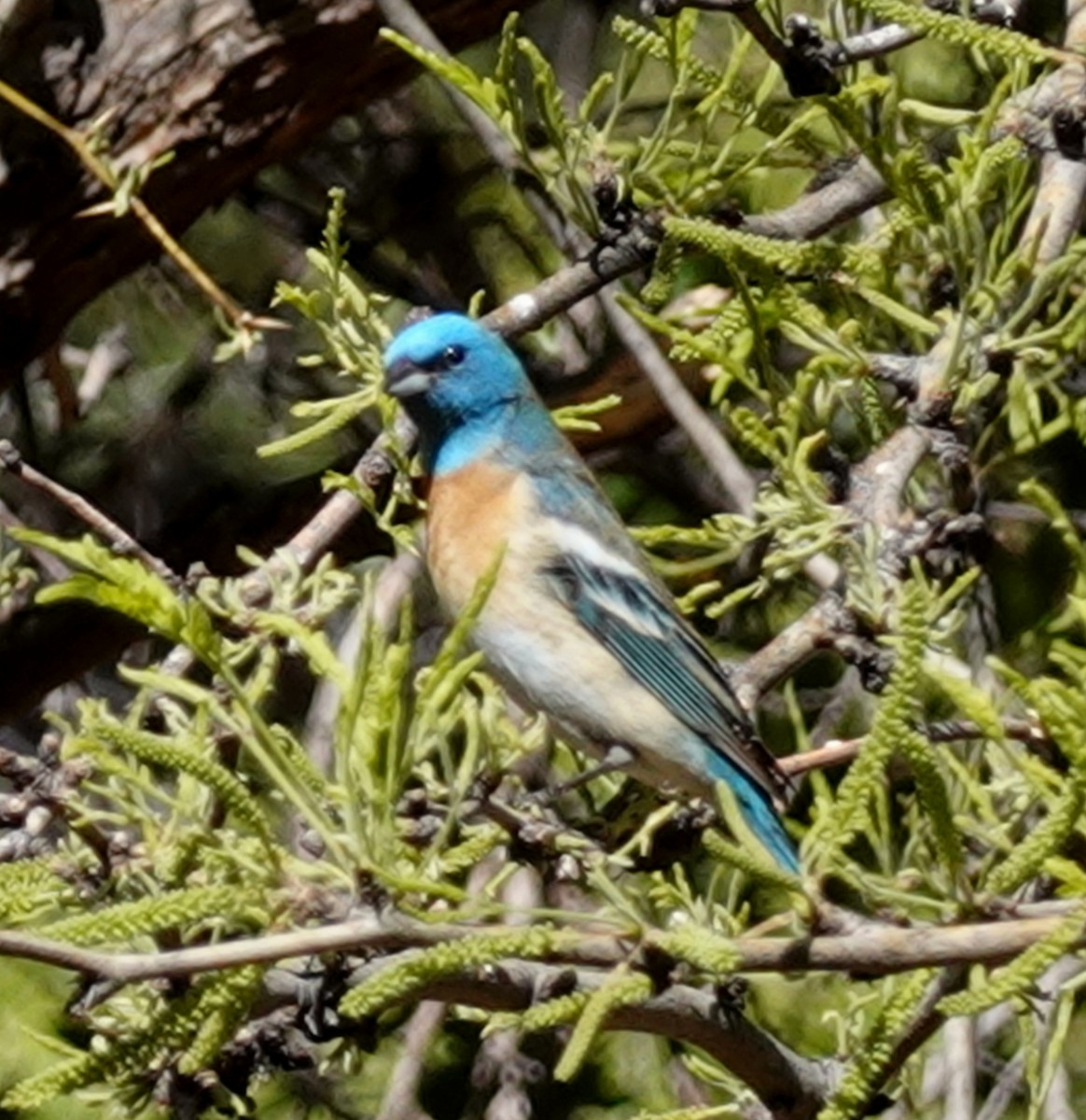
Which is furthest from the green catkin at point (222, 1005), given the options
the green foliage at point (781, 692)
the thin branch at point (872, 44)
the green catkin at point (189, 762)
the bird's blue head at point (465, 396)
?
the bird's blue head at point (465, 396)

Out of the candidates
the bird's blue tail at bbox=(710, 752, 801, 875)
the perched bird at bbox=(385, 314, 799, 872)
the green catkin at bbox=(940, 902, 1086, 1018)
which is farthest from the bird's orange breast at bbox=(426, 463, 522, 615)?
the green catkin at bbox=(940, 902, 1086, 1018)

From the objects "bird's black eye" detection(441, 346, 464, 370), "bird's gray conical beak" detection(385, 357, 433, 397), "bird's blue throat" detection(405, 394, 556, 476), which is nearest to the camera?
"bird's gray conical beak" detection(385, 357, 433, 397)

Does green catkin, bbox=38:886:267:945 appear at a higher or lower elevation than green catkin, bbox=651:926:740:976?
higher

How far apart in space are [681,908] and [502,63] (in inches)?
34.0

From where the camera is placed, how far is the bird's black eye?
10.2 feet

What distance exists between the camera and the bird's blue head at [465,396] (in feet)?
10.1

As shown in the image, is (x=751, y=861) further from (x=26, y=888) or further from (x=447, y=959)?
(x=26, y=888)

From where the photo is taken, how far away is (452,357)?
312 centimetres

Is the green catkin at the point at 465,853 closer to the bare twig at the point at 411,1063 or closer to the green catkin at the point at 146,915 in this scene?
the green catkin at the point at 146,915

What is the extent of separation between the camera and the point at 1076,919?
51.8 inches

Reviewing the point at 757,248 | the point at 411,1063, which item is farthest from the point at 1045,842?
the point at 411,1063

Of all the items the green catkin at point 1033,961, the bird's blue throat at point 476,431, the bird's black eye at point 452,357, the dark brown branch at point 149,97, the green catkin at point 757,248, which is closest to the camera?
the green catkin at point 1033,961

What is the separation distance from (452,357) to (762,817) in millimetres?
740

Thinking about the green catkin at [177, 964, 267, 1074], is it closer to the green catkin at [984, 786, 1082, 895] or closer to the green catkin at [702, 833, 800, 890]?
the green catkin at [702, 833, 800, 890]
